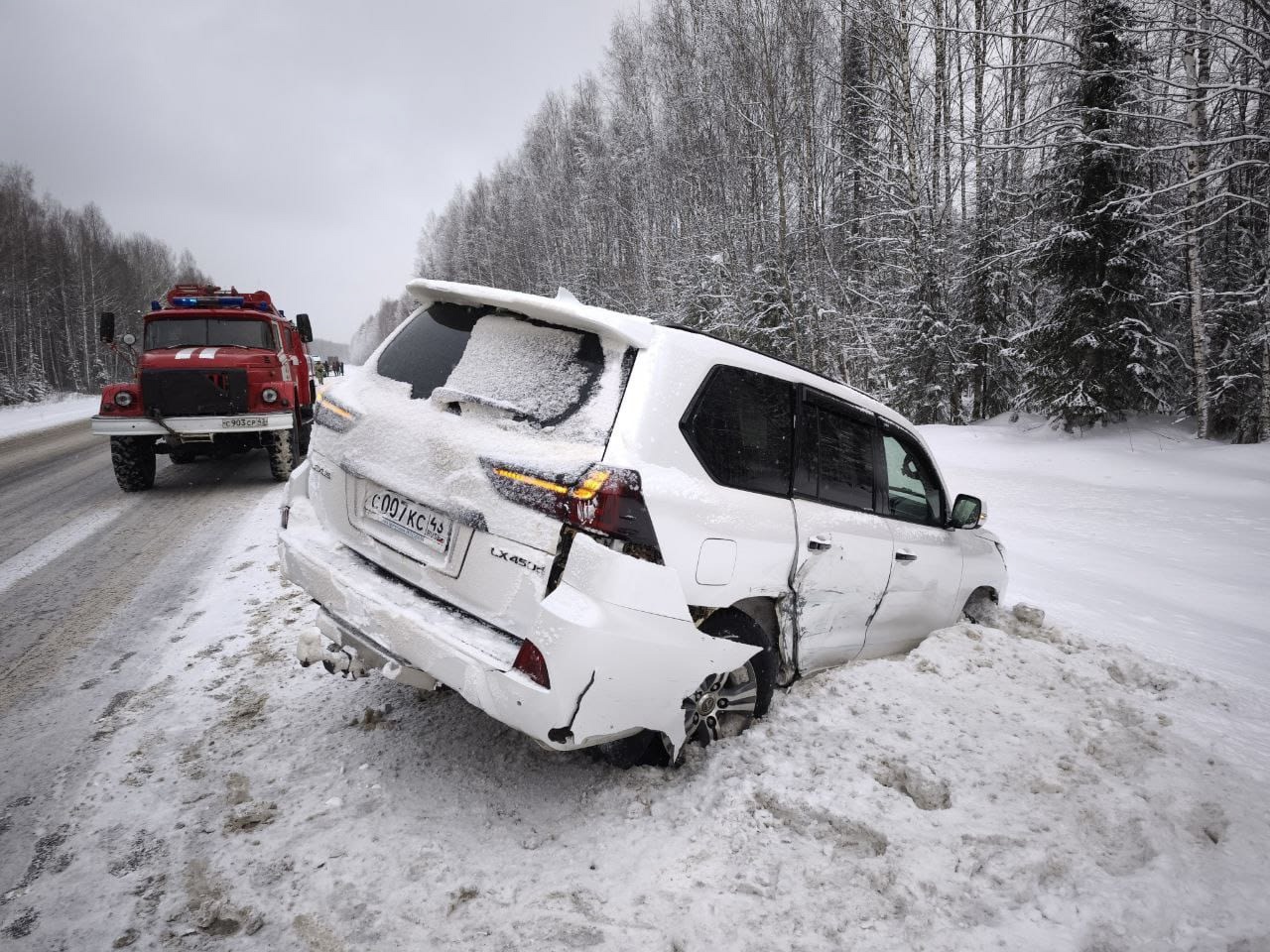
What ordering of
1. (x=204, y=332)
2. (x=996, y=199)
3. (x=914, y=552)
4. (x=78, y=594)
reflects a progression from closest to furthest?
(x=914, y=552) → (x=78, y=594) → (x=204, y=332) → (x=996, y=199)

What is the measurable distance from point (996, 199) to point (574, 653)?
15.5m

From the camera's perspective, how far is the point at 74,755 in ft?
8.08

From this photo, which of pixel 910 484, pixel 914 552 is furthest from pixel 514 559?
pixel 910 484

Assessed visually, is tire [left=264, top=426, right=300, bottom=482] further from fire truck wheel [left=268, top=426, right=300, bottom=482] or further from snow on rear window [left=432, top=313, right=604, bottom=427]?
Result: snow on rear window [left=432, top=313, right=604, bottom=427]

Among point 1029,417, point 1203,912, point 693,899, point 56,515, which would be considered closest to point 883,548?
point 1203,912

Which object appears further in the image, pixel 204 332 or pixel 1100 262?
pixel 1100 262

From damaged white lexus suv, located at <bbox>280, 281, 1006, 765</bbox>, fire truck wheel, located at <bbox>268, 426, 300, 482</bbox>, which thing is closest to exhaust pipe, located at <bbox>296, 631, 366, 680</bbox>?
damaged white lexus suv, located at <bbox>280, 281, 1006, 765</bbox>

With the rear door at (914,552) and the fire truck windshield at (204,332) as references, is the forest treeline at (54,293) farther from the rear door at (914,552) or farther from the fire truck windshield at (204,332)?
the rear door at (914,552)

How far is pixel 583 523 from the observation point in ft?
6.48

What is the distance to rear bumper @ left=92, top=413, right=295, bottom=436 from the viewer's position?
704 cm

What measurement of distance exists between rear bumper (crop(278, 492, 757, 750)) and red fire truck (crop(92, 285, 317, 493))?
21.1 ft

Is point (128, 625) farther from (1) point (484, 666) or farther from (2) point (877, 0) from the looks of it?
(2) point (877, 0)

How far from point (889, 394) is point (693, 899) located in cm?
1515

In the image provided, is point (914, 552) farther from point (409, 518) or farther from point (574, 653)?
point (409, 518)
